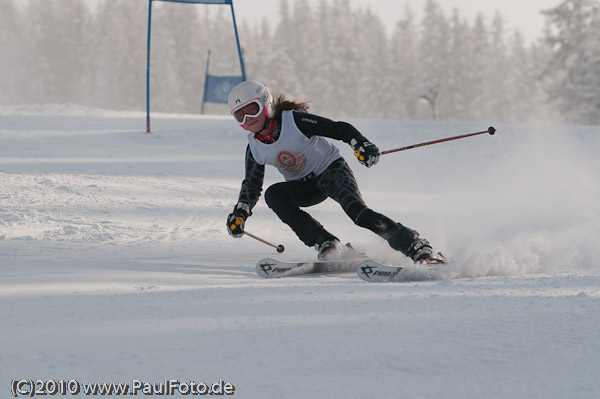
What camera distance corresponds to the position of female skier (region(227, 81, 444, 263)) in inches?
156

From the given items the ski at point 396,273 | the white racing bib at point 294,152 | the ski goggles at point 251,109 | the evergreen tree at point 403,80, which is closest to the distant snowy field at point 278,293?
the ski at point 396,273

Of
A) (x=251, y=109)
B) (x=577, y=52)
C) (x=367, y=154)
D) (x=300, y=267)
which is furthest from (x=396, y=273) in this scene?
(x=577, y=52)

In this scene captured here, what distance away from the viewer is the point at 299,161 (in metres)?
4.20

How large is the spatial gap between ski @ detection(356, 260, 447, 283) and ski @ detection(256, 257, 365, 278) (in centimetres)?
51

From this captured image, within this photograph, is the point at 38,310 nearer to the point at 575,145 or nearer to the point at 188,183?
the point at 188,183

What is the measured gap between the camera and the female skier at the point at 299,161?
3961mm

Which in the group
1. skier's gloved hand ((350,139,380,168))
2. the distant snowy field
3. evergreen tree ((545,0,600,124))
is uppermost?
evergreen tree ((545,0,600,124))

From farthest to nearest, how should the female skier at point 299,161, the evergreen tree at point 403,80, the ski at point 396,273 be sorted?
the evergreen tree at point 403,80, the female skier at point 299,161, the ski at point 396,273

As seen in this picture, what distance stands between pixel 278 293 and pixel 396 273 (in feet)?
2.55

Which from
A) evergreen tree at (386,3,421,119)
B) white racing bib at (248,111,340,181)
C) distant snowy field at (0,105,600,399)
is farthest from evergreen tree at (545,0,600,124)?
white racing bib at (248,111,340,181)

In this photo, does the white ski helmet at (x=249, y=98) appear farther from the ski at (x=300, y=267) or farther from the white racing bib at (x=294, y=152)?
the ski at (x=300, y=267)

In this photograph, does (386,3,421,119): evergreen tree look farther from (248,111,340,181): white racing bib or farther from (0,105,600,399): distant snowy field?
(248,111,340,181): white racing bib

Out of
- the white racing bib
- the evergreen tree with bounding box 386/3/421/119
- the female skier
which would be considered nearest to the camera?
the female skier

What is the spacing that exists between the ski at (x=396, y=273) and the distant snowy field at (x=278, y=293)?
0.23 feet
